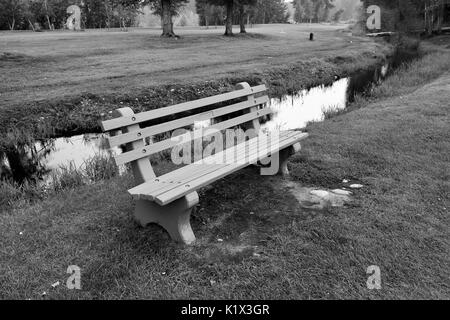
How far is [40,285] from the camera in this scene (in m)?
2.81

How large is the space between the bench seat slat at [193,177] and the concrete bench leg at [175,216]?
13 centimetres

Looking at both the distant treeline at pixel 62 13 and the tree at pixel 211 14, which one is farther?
the tree at pixel 211 14

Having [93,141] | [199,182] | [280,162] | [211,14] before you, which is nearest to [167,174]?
[199,182]

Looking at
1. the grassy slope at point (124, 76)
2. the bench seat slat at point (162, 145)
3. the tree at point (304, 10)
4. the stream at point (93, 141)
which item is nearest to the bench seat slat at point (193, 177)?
the bench seat slat at point (162, 145)

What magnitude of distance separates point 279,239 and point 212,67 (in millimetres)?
12327

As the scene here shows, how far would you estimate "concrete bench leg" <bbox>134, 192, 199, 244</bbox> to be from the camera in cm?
314

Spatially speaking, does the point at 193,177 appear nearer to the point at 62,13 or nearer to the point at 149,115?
the point at 149,115

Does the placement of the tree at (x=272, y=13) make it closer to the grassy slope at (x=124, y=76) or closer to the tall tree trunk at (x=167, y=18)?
the tall tree trunk at (x=167, y=18)

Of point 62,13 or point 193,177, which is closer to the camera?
point 193,177

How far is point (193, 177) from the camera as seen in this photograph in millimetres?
3328

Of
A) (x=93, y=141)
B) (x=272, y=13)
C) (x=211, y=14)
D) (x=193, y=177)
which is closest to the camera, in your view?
(x=193, y=177)

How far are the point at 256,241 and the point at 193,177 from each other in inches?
31.5

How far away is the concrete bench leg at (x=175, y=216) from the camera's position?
3.14m

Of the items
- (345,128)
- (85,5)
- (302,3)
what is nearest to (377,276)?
(345,128)
